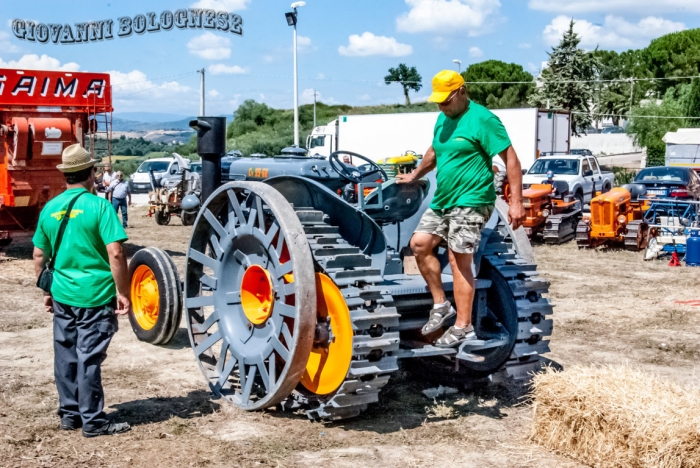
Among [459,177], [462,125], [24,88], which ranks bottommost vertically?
Result: [459,177]

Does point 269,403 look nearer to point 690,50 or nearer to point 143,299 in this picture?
point 143,299

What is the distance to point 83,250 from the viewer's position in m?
5.34

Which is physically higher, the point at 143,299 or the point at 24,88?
the point at 24,88

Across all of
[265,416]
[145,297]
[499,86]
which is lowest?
[265,416]

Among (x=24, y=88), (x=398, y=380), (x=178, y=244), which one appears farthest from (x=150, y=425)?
(x=178, y=244)

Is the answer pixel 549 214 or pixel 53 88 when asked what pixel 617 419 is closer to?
pixel 53 88

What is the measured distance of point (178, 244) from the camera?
55.4 ft

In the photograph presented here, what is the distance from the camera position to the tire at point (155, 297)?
763 centimetres

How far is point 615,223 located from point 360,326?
12.6m

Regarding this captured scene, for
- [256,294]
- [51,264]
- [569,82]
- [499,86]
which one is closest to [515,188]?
[256,294]

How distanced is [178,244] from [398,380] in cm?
1086

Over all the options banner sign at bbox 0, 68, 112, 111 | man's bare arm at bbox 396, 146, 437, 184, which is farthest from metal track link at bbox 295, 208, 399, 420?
banner sign at bbox 0, 68, 112, 111

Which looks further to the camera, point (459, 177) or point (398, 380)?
point (398, 380)

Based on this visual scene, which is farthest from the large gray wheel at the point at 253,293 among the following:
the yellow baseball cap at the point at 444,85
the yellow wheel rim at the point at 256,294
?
the yellow baseball cap at the point at 444,85
